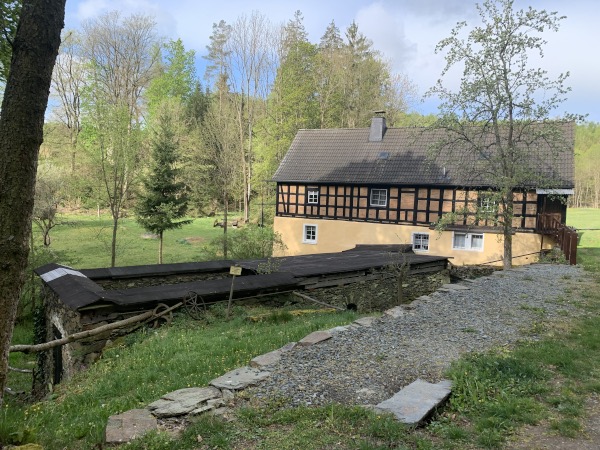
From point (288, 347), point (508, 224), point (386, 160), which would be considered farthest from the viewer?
point (386, 160)

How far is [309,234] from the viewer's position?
24047mm

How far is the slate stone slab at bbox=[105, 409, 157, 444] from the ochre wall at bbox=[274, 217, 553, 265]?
16927 mm

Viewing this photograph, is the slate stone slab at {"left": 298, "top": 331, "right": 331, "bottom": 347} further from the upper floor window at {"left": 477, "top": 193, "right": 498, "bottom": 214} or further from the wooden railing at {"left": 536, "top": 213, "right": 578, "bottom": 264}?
the wooden railing at {"left": 536, "top": 213, "right": 578, "bottom": 264}

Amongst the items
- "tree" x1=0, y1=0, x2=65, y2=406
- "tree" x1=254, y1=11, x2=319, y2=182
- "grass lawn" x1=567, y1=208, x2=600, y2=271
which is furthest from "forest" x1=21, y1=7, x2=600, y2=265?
"tree" x1=0, y1=0, x2=65, y2=406

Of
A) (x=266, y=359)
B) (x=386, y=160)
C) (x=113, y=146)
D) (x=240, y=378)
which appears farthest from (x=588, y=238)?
(x=240, y=378)

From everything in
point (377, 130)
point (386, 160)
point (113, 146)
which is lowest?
point (113, 146)

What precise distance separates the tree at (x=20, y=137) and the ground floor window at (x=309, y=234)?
2082 cm

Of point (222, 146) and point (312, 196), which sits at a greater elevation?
point (222, 146)

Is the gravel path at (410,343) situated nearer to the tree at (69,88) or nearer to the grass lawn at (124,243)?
the grass lawn at (124,243)

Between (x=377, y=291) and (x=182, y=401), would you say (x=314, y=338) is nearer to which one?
(x=182, y=401)

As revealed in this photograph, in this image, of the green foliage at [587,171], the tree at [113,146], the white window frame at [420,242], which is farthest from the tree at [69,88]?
the green foliage at [587,171]

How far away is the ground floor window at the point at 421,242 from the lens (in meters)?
21.1

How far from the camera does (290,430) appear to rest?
12.4 feet

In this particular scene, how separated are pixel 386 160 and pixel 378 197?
6.79 feet
